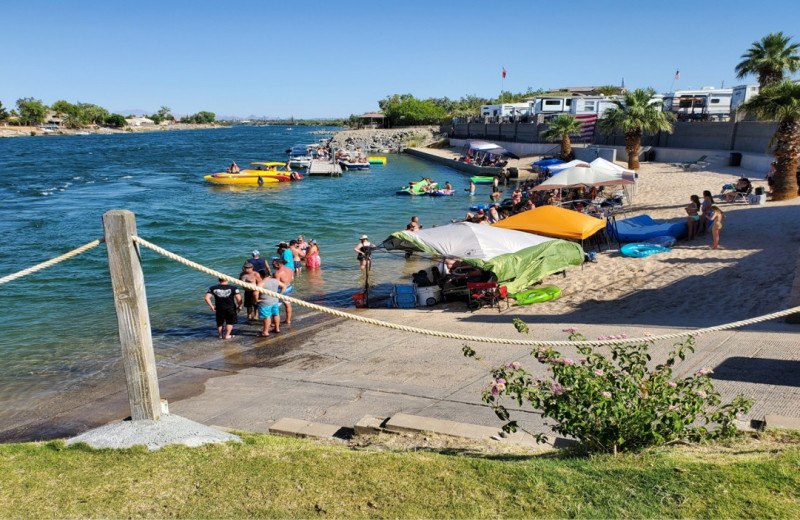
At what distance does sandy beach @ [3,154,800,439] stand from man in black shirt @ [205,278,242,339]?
0.40m

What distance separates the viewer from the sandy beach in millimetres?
6535

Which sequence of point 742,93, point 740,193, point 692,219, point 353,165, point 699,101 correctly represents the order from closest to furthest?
point 692,219 → point 740,193 → point 742,93 → point 699,101 → point 353,165

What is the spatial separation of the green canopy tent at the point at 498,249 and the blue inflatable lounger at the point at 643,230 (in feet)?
13.8

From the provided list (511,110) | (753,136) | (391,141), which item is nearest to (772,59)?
(753,136)

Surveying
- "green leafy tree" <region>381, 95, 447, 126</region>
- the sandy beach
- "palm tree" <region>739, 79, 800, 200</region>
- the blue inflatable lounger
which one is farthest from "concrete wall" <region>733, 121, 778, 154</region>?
"green leafy tree" <region>381, 95, 447, 126</region>

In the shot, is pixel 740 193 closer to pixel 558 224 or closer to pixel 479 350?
pixel 558 224

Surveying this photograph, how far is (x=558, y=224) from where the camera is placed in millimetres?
14219

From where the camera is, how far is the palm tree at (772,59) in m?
25.5

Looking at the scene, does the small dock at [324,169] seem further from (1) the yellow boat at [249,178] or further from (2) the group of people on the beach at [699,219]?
(2) the group of people on the beach at [699,219]

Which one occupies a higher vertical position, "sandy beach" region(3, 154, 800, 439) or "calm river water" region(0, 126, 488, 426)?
"sandy beach" region(3, 154, 800, 439)

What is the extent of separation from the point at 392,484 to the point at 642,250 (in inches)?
522

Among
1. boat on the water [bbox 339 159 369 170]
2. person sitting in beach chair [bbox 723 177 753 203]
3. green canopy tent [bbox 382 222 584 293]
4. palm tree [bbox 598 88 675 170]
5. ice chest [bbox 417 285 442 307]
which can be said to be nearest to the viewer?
green canopy tent [bbox 382 222 584 293]

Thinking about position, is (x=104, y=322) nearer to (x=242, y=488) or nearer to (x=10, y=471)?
(x=10, y=471)

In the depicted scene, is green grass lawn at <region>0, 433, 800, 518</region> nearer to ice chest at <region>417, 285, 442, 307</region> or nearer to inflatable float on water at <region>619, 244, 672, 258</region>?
ice chest at <region>417, 285, 442, 307</region>
